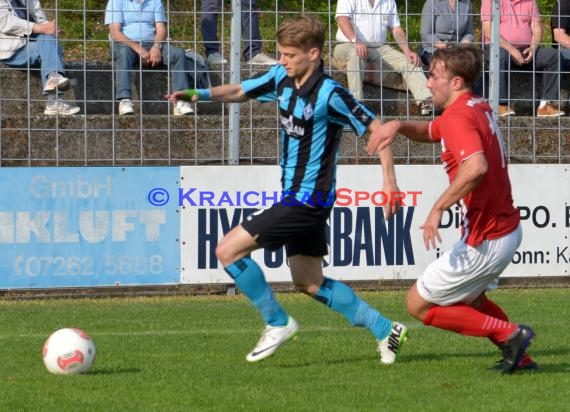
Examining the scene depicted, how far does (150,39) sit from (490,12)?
3.73 m

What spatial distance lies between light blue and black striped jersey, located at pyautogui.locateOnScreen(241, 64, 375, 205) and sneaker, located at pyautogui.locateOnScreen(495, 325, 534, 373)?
1.44 meters

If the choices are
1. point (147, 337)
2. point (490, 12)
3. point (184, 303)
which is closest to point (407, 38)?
point (490, 12)

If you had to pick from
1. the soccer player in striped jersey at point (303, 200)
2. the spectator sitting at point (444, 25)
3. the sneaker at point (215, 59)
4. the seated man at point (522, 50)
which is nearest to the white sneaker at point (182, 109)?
the sneaker at point (215, 59)

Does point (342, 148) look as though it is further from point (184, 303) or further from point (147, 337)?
point (147, 337)

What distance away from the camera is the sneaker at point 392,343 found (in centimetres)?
776

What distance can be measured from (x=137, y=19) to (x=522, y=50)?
4.33 metres

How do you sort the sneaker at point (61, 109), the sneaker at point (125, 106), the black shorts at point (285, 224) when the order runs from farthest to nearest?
the sneaker at point (125, 106), the sneaker at point (61, 109), the black shorts at point (285, 224)

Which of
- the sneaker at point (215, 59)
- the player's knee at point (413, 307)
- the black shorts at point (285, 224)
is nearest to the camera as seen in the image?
the player's knee at point (413, 307)

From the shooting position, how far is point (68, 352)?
7312mm

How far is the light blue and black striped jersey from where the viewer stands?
301 inches

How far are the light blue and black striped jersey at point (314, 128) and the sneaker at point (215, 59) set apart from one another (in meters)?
5.58

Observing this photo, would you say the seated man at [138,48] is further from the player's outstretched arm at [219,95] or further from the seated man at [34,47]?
the player's outstretched arm at [219,95]

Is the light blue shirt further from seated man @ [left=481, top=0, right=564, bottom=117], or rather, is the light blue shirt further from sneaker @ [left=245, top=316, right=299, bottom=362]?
sneaker @ [left=245, top=316, right=299, bottom=362]

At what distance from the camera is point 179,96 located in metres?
8.17
